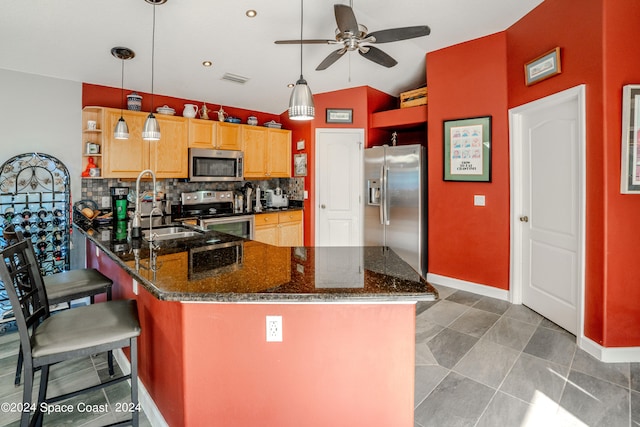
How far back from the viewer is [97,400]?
2127 mm

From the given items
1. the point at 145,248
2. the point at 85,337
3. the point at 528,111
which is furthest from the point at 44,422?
the point at 528,111

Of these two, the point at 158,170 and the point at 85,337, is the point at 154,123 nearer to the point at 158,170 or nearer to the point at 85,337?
the point at 158,170

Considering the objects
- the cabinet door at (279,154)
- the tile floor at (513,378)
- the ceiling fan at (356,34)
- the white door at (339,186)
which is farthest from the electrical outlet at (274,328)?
the cabinet door at (279,154)

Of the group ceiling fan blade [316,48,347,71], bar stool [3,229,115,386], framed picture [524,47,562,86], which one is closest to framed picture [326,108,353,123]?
ceiling fan blade [316,48,347,71]

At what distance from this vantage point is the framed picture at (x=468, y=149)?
376cm

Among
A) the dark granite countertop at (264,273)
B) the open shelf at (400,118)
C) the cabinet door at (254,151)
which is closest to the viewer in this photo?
the dark granite countertop at (264,273)

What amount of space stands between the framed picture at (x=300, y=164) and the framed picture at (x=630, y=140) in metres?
3.65

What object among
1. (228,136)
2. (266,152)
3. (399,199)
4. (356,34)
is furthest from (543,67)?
(228,136)

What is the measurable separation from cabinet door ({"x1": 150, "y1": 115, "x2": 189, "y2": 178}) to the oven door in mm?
708

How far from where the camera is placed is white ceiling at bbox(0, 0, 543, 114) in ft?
9.37

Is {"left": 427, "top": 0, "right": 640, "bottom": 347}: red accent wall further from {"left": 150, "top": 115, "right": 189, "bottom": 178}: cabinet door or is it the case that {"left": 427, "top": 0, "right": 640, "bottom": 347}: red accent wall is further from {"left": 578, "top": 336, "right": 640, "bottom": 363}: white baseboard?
{"left": 150, "top": 115, "right": 189, "bottom": 178}: cabinet door

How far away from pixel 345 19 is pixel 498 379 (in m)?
2.67

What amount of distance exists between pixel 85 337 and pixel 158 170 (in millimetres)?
2967

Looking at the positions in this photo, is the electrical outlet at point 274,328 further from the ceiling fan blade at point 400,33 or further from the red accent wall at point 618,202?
the red accent wall at point 618,202
